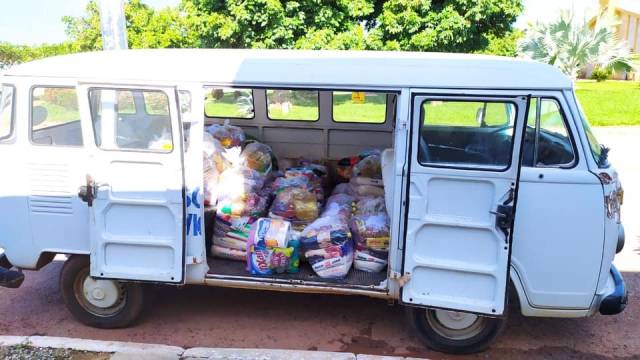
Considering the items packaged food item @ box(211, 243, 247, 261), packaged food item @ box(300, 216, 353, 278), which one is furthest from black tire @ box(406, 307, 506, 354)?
packaged food item @ box(211, 243, 247, 261)

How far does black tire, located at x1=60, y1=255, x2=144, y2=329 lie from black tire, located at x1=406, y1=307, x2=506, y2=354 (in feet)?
7.68

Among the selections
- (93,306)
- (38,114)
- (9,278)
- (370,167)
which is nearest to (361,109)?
(370,167)

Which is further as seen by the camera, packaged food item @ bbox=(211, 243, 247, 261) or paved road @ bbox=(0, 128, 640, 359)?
packaged food item @ bbox=(211, 243, 247, 261)

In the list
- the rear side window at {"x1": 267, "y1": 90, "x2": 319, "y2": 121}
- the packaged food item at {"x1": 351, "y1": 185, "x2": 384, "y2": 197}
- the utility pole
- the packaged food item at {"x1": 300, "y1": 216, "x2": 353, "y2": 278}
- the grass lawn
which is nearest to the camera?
the packaged food item at {"x1": 300, "y1": 216, "x2": 353, "y2": 278}

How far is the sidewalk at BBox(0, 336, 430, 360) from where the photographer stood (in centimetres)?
400

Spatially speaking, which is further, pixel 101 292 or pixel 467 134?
pixel 101 292

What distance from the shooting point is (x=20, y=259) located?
14.3 ft

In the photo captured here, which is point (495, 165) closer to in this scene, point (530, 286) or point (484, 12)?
point (530, 286)

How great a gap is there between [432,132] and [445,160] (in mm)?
232

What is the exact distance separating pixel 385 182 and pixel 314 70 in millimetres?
1156

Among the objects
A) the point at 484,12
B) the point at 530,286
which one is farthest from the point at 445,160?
the point at 484,12

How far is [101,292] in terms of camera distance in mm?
4477

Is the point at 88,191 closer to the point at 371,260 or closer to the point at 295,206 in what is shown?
the point at 295,206

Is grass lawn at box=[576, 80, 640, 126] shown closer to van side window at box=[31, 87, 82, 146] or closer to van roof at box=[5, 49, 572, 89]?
van roof at box=[5, 49, 572, 89]
